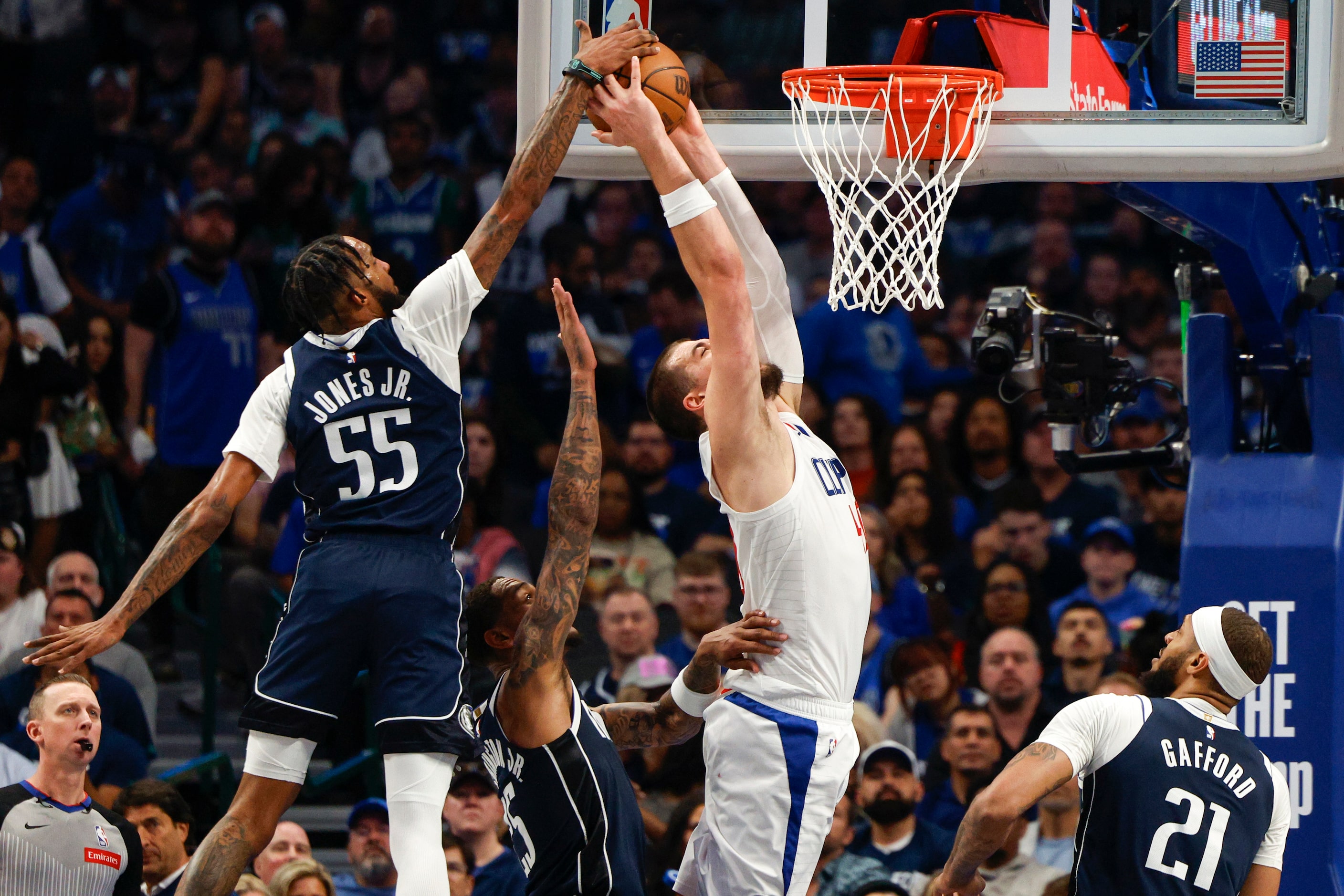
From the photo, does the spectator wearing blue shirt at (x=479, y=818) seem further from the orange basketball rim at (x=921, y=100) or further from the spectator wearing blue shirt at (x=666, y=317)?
the orange basketball rim at (x=921, y=100)

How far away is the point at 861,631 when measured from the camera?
5004 millimetres

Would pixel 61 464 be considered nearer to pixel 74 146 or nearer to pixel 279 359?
pixel 279 359

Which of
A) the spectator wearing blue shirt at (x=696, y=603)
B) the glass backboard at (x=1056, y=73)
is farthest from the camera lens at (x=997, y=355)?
the spectator wearing blue shirt at (x=696, y=603)

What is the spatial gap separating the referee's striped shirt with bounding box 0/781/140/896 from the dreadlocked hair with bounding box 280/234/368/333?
235 centimetres

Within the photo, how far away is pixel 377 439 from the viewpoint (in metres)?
5.06

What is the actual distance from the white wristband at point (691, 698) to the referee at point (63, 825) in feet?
7.69

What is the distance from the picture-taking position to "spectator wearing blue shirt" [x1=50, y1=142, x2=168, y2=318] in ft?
35.4

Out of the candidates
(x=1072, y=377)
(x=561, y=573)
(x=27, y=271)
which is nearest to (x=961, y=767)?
(x=1072, y=377)

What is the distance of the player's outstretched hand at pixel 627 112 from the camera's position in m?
4.80

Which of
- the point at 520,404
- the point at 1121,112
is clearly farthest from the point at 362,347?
the point at 520,404

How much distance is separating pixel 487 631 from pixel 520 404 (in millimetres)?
4818

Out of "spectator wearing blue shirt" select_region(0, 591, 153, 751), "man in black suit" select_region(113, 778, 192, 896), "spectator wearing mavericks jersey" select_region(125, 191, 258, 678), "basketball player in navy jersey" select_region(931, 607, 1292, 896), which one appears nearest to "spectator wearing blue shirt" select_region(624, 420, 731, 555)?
"spectator wearing mavericks jersey" select_region(125, 191, 258, 678)

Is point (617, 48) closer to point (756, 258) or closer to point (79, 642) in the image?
point (756, 258)

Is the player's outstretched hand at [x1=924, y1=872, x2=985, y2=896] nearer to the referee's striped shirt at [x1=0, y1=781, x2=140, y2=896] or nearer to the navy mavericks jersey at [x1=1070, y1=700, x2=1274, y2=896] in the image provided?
the navy mavericks jersey at [x1=1070, y1=700, x2=1274, y2=896]
